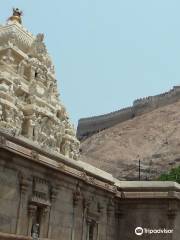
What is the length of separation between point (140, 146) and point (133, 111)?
11.3 meters

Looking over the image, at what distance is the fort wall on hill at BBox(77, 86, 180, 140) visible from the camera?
76250 millimetres

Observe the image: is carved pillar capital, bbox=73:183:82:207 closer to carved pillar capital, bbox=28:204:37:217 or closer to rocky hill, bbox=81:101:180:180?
carved pillar capital, bbox=28:204:37:217

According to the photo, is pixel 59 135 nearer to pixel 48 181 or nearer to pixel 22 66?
pixel 22 66

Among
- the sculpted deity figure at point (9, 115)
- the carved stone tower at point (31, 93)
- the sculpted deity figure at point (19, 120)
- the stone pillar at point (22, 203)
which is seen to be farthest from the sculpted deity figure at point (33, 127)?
the stone pillar at point (22, 203)

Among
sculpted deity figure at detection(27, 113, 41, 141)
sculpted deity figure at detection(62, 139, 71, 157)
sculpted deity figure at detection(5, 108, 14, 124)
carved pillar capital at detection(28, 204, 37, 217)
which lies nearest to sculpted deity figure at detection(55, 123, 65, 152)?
sculpted deity figure at detection(62, 139, 71, 157)

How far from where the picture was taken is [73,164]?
17.7 meters

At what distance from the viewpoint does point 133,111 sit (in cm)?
7725

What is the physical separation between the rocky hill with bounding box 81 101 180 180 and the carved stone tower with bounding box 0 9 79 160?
1130 inches

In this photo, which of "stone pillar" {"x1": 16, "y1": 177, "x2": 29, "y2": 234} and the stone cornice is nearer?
"stone pillar" {"x1": 16, "y1": 177, "x2": 29, "y2": 234}

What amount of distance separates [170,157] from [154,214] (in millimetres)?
38689

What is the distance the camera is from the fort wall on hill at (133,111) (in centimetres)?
7625

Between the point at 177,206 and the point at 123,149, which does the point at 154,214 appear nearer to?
the point at 177,206

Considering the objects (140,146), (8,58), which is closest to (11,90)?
(8,58)

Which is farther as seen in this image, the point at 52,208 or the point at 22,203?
the point at 52,208
